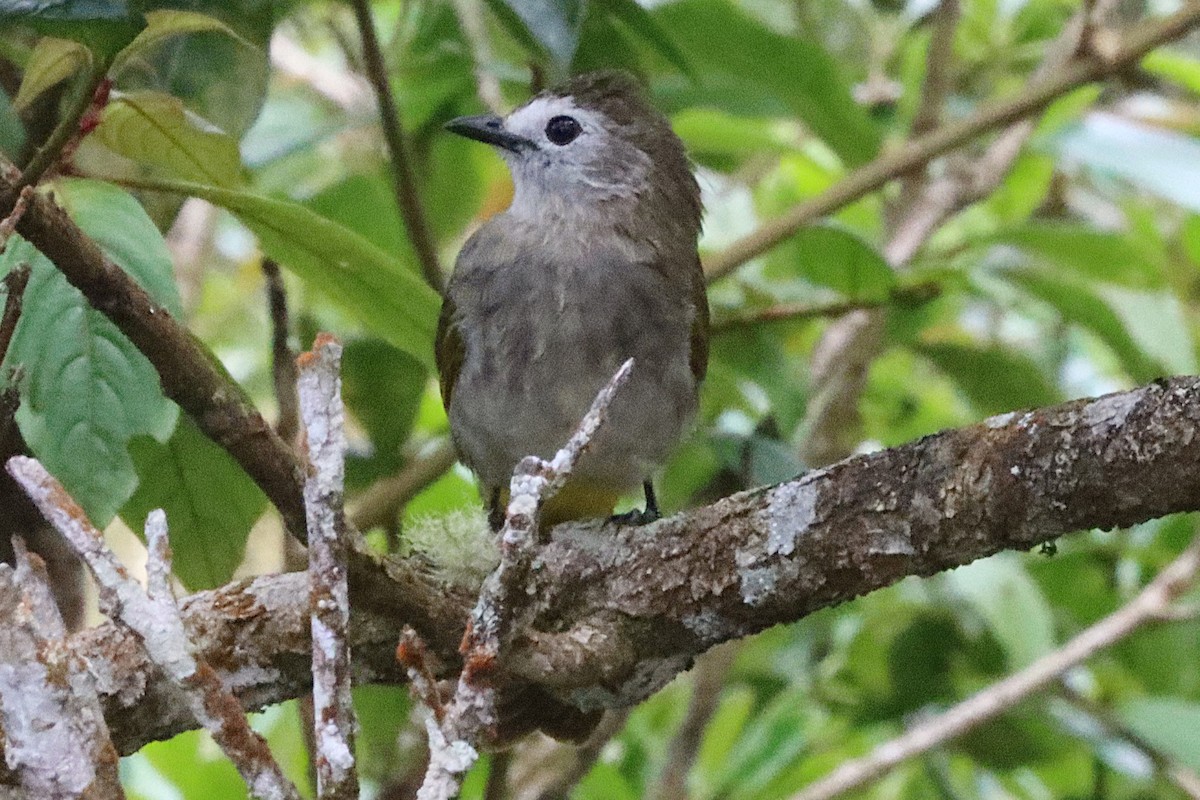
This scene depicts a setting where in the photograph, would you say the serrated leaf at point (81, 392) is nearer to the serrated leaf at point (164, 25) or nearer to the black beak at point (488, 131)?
the serrated leaf at point (164, 25)

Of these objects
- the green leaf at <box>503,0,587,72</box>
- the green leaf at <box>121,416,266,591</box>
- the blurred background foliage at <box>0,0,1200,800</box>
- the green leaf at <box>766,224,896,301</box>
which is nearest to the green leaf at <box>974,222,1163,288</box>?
the blurred background foliage at <box>0,0,1200,800</box>

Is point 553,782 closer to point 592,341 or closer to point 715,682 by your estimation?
point 715,682

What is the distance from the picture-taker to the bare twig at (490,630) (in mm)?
844

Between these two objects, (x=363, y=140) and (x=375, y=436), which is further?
(x=363, y=140)

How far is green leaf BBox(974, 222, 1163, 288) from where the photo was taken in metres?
2.23

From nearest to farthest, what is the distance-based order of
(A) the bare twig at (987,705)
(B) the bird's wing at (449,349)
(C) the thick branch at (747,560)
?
1. (C) the thick branch at (747,560)
2. (B) the bird's wing at (449,349)
3. (A) the bare twig at (987,705)

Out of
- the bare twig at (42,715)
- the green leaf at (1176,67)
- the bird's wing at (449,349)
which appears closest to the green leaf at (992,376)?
the green leaf at (1176,67)

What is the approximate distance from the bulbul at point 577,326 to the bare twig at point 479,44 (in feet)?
0.50

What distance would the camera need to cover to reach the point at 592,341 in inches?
74.6

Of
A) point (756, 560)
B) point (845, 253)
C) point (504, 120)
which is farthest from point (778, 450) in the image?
point (756, 560)

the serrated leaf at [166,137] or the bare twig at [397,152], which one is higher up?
the bare twig at [397,152]

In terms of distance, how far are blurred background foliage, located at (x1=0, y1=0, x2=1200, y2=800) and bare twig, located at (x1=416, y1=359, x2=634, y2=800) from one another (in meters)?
0.46

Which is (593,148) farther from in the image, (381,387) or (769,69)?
(381,387)

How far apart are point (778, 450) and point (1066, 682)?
37.9 inches
